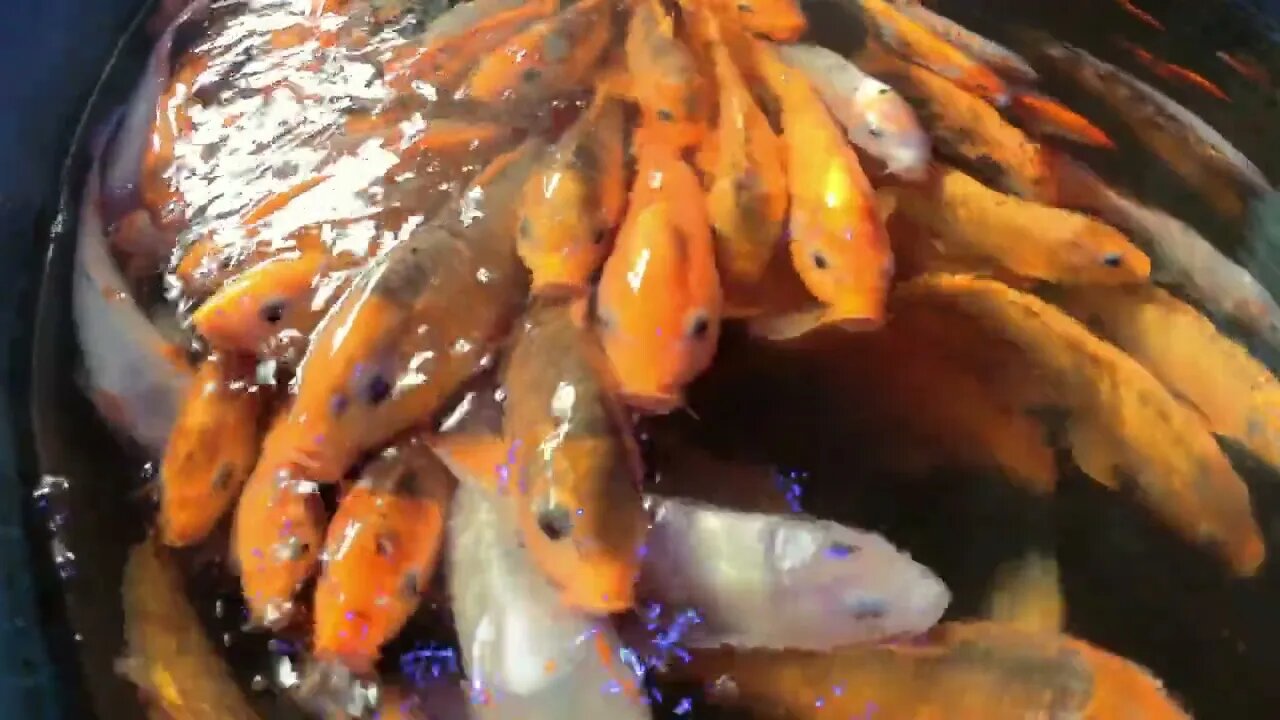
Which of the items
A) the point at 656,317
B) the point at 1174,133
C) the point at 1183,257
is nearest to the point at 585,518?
the point at 656,317

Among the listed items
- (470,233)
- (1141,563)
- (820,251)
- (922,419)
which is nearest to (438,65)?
(470,233)

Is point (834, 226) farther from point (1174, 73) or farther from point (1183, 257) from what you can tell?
point (1174, 73)

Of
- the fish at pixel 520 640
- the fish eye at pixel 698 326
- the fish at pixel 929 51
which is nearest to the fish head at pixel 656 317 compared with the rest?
the fish eye at pixel 698 326

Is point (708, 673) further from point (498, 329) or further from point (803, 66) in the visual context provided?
point (803, 66)

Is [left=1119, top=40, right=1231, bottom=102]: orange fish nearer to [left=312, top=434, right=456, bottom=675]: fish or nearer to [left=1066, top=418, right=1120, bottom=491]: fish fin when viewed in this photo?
[left=1066, top=418, right=1120, bottom=491]: fish fin

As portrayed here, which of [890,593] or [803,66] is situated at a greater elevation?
[803,66]

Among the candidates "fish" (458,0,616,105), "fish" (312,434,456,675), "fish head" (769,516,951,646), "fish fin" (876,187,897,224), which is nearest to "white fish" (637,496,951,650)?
"fish head" (769,516,951,646)
